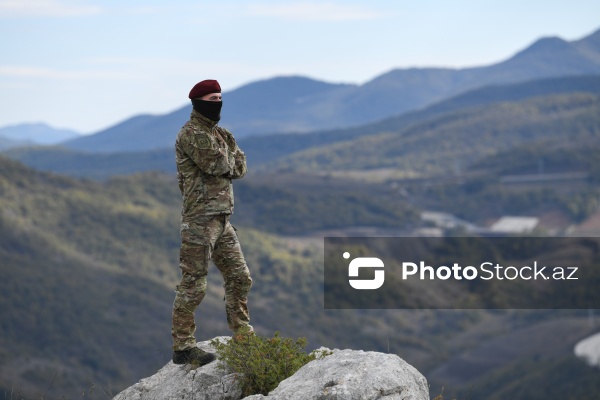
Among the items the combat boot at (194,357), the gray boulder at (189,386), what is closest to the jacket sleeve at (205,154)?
the combat boot at (194,357)

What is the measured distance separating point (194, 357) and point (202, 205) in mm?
1628

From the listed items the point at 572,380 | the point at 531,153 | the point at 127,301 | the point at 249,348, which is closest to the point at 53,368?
the point at 127,301

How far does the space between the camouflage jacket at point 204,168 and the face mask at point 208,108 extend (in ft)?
0.17

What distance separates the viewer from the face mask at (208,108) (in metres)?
10.6

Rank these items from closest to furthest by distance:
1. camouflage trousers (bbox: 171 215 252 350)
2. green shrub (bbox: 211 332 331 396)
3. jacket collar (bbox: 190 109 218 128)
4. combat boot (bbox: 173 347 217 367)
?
green shrub (bbox: 211 332 331 396) → camouflage trousers (bbox: 171 215 252 350) → jacket collar (bbox: 190 109 218 128) → combat boot (bbox: 173 347 217 367)

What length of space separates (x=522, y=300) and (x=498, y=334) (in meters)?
8.16

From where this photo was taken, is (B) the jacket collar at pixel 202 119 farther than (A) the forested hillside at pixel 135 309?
No

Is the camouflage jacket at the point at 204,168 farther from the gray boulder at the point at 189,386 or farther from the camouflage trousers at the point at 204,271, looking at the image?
the gray boulder at the point at 189,386

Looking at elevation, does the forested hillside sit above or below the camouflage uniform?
below

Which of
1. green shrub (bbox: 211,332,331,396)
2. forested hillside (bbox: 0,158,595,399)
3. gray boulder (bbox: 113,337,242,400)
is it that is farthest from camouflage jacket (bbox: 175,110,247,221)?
forested hillside (bbox: 0,158,595,399)

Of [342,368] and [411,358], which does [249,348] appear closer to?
[342,368]

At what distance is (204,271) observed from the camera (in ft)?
34.8

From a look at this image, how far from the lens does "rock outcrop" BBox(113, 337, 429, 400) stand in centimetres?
892

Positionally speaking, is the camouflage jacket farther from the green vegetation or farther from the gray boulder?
the green vegetation
